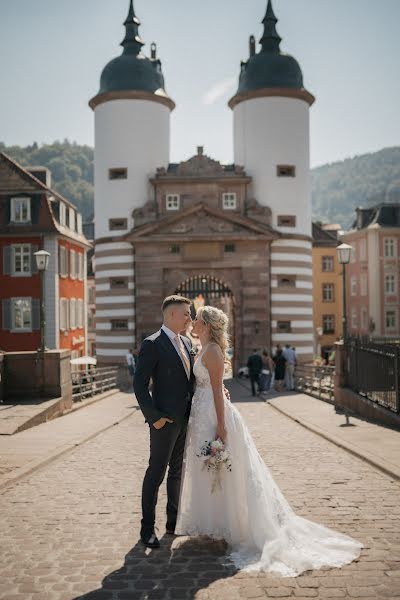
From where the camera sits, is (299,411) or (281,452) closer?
(281,452)

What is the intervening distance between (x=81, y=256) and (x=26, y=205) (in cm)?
805

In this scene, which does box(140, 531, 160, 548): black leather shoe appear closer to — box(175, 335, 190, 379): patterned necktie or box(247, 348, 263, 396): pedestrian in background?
box(175, 335, 190, 379): patterned necktie

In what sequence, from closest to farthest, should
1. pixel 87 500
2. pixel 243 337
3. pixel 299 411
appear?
pixel 87 500
pixel 299 411
pixel 243 337

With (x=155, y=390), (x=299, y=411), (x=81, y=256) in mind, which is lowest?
(x=299, y=411)

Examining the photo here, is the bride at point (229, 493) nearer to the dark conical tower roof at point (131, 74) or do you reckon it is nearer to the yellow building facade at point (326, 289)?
the dark conical tower roof at point (131, 74)

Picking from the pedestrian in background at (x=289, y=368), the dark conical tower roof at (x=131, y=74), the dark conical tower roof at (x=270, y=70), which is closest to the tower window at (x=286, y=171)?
the dark conical tower roof at (x=270, y=70)

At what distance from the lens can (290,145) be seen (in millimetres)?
38688

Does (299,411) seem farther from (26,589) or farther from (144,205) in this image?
(144,205)

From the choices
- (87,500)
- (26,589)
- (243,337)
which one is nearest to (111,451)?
(87,500)

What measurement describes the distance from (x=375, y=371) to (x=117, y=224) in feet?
79.0

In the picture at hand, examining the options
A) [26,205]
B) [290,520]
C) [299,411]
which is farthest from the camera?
[26,205]

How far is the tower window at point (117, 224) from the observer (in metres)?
38.4

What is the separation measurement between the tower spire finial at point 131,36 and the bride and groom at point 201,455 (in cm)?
3527

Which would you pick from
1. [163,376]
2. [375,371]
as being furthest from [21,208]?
[163,376]
